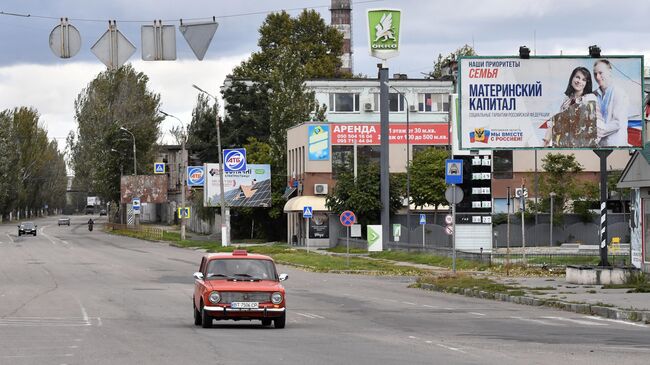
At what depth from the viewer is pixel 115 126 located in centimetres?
12162

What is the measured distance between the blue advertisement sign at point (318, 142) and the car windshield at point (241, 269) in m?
55.5

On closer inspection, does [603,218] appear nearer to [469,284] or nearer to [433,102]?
[469,284]

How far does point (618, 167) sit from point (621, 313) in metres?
62.4

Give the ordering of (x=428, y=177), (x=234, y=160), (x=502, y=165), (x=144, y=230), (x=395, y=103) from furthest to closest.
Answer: (x=144, y=230), (x=395, y=103), (x=502, y=165), (x=234, y=160), (x=428, y=177)

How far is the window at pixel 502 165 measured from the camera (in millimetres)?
82625

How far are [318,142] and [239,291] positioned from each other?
2251 inches

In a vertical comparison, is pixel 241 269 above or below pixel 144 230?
above

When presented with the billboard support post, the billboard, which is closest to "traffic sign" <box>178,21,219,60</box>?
the billboard support post

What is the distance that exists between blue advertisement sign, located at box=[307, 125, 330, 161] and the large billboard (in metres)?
39.7

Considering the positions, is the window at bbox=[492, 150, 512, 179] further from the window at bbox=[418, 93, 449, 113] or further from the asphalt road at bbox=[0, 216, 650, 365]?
the asphalt road at bbox=[0, 216, 650, 365]

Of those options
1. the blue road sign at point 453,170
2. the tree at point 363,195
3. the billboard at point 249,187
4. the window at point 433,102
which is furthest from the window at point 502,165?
the blue road sign at point 453,170

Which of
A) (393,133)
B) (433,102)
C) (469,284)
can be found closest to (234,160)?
(393,133)

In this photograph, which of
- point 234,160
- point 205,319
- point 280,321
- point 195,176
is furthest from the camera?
point 195,176

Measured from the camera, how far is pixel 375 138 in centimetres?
7981
